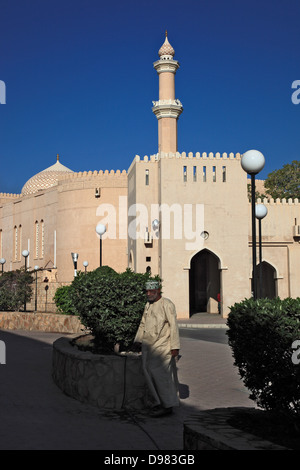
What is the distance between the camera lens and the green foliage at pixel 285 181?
1532 inches

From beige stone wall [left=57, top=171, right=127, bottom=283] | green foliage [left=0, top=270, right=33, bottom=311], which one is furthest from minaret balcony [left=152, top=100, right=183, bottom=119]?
green foliage [left=0, top=270, right=33, bottom=311]

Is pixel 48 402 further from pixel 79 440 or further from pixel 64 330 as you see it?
pixel 64 330

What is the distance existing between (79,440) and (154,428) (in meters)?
0.85

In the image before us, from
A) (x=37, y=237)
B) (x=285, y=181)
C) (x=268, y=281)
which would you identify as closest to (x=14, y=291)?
(x=268, y=281)

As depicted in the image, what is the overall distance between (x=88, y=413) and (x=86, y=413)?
0.08 ft

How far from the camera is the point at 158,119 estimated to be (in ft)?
102

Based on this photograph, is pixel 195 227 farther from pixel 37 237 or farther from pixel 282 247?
pixel 37 237

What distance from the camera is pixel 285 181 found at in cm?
3975

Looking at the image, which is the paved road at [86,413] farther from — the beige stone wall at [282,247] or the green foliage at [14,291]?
the beige stone wall at [282,247]

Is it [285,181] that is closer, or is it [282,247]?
[282,247]

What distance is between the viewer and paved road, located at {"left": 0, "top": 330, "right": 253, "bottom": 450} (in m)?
4.51

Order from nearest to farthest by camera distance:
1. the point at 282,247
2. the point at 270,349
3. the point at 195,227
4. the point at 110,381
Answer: the point at 270,349, the point at 110,381, the point at 195,227, the point at 282,247

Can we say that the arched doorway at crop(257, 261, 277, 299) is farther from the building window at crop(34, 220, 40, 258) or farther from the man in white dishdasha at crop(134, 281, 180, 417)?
the man in white dishdasha at crop(134, 281, 180, 417)

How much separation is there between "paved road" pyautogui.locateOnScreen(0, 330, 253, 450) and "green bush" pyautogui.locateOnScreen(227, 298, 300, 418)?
0.94 meters
